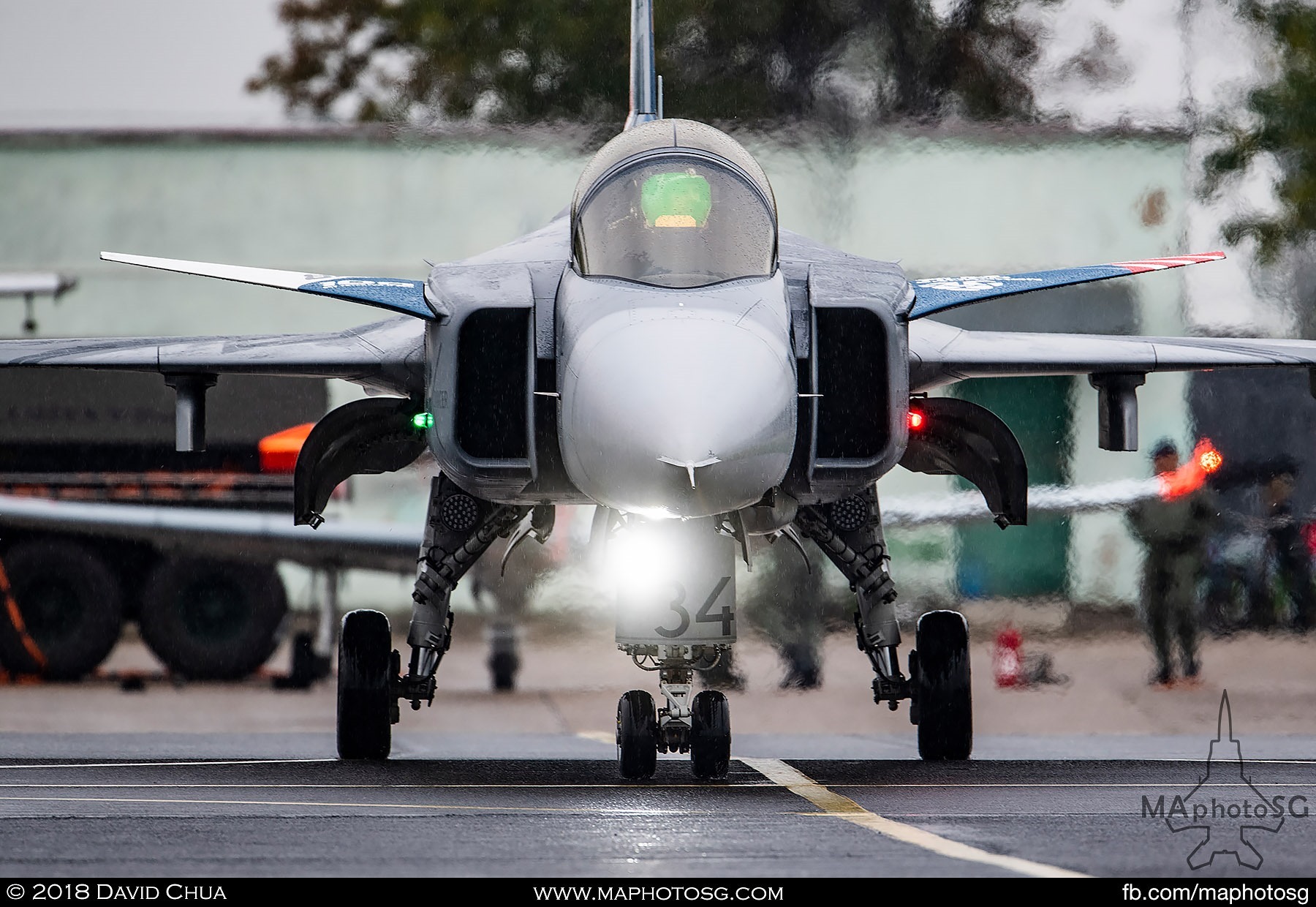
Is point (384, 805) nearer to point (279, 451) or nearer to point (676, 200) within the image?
point (676, 200)

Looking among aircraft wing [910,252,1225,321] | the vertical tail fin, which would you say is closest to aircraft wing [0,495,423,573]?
the vertical tail fin

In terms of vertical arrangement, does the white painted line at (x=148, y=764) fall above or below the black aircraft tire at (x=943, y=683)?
below

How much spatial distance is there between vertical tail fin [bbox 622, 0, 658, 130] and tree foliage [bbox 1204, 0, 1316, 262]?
4.05 m

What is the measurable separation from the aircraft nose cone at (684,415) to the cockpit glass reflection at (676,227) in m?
0.57

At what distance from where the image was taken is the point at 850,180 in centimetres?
1319

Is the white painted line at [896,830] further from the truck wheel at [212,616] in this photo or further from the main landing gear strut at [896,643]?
the truck wheel at [212,616]

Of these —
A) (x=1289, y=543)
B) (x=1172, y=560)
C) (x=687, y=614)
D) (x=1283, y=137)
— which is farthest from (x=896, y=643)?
(x=1283, y=137)

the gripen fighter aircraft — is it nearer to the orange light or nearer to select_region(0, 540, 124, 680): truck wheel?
the orange light

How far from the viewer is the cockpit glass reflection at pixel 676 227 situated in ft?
25.0

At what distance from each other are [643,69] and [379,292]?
3.18 m

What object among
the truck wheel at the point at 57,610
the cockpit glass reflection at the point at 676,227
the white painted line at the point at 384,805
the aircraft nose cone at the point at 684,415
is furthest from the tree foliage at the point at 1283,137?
the truck wheel at the point at 57,610

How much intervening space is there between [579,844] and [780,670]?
305 inches
